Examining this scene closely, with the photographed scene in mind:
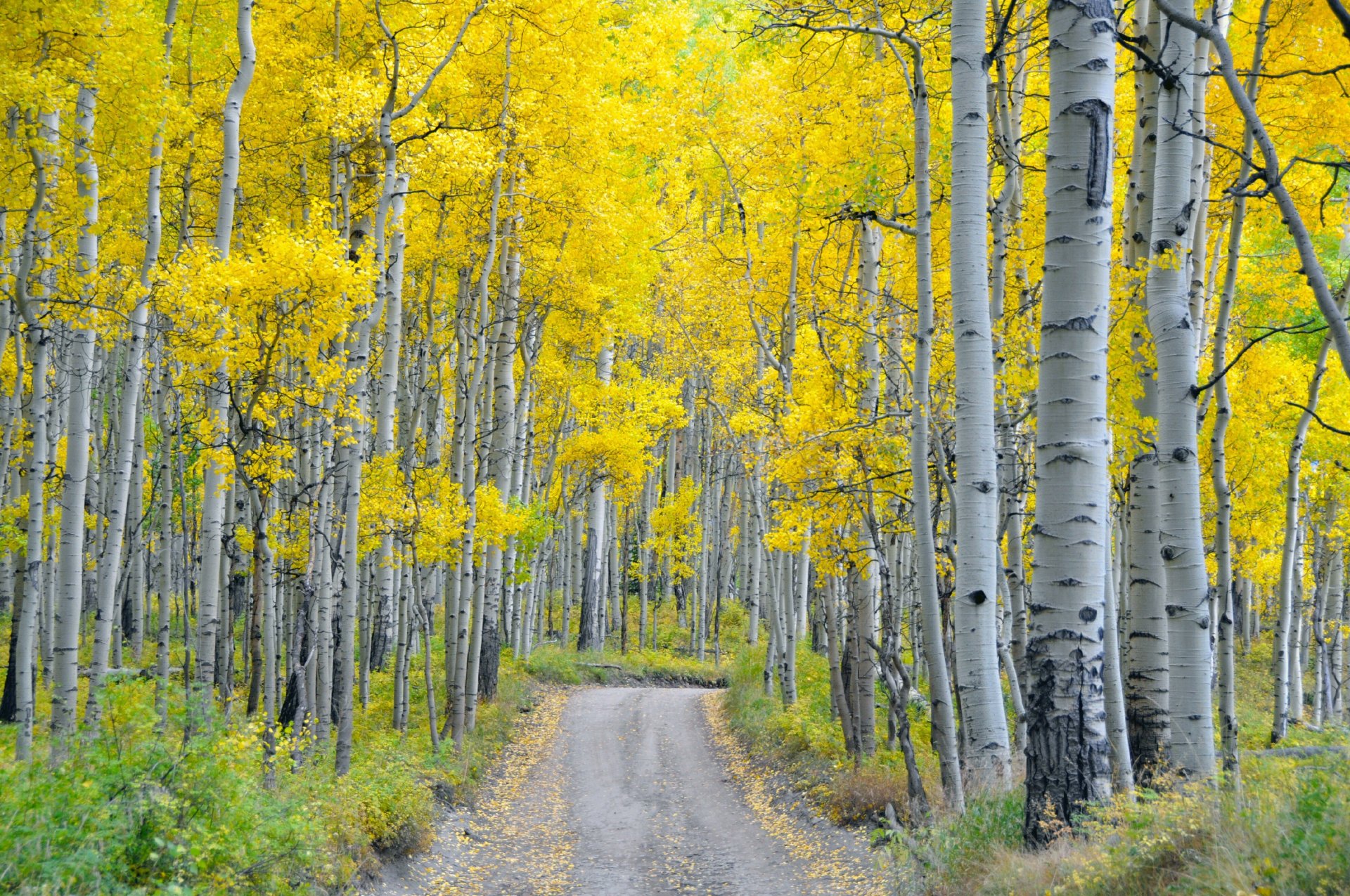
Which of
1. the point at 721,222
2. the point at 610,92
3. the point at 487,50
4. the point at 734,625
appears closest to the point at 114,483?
the point at 487,50

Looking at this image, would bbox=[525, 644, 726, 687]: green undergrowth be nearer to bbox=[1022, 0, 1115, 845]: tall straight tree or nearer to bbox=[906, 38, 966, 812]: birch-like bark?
bbox=[906, 38, 966, 812]: birch-like bark

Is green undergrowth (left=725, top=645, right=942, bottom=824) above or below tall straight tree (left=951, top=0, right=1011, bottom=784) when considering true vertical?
below

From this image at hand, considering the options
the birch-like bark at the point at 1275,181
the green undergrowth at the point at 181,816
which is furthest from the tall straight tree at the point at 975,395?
the green undergrowth at the point at 181,816

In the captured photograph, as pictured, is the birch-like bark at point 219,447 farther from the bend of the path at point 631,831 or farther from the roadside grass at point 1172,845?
the roadside grass at point 1172,845

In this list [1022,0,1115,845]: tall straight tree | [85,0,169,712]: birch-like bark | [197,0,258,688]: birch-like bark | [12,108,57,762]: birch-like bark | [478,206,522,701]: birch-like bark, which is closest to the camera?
[1022,0,1115,845]: tall straight tree

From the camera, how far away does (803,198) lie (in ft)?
33.3

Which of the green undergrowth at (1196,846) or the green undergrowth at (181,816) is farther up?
the green undergrowth at (1196,846)

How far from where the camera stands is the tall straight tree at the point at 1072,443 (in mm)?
3893

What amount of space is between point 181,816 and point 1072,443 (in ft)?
16.9

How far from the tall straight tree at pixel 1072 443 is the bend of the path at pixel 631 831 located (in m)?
3.75

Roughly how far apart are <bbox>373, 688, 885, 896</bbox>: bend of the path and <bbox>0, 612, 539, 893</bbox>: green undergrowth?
0.72 metres

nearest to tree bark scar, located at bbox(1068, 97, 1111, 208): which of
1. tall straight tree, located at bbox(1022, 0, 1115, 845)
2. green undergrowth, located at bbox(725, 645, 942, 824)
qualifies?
tall straight tree, located at bbox(1022, 0, 1115, 845)

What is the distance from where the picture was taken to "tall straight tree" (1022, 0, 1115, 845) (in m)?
3.89

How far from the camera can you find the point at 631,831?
1021 centimetres
